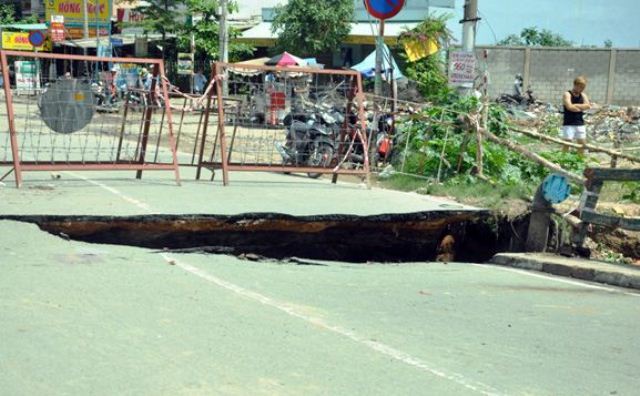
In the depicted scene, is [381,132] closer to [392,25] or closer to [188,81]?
[392,25]

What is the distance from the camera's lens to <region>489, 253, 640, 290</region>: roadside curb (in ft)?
29.5

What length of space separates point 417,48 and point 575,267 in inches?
920

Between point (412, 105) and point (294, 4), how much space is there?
994 inches

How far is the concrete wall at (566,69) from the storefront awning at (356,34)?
4479 mm

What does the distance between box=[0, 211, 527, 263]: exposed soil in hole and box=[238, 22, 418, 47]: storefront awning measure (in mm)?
27201

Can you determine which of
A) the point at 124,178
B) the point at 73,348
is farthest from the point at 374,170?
the point at 73,348

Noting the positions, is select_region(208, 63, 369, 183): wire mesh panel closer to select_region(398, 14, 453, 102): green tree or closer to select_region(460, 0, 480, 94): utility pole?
select_region(460, 0, 480, 94): utility pole

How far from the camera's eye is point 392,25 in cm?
4188

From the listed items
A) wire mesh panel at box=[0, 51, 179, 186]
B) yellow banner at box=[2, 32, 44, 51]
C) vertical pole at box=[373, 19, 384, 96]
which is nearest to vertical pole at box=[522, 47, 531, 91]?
vertical pole at box=[373, 19, 384, 96]

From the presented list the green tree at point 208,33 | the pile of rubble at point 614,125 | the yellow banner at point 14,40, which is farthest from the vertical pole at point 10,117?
the yellow banner at point 14,40

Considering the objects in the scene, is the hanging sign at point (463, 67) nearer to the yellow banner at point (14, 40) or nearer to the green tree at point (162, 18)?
the green tree at point (162, 18)

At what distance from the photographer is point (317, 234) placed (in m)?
10.3

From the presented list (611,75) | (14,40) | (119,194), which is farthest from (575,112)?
(14,40)

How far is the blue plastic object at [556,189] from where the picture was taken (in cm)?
1019
